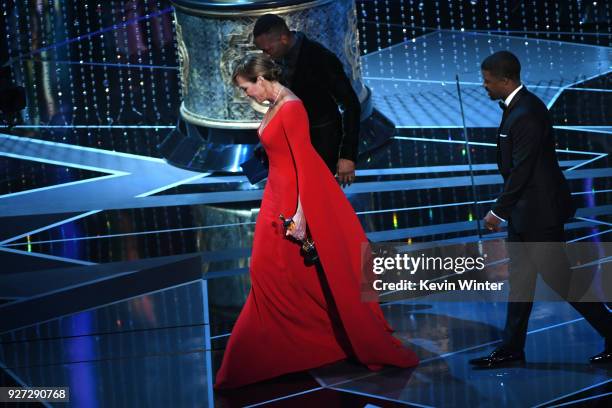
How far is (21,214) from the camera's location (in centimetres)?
670

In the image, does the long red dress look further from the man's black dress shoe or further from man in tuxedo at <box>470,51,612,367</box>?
man in tuxedo at <box>470,51,612,367</box>

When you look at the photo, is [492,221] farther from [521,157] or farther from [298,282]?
[298,282]

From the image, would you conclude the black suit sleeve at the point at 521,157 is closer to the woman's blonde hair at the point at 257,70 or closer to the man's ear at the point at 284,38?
the woman's blonde hair at the point at 257,70

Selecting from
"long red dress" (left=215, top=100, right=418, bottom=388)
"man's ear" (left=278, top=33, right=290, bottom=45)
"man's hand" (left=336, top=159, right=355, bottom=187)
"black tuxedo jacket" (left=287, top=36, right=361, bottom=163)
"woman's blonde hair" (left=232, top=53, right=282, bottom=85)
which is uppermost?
"man's ear" (left=278, top=33, right=290, bottom=45)

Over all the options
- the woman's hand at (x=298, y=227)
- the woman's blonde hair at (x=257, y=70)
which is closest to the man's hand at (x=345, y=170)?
the woman's hand at (x=298, y=227)

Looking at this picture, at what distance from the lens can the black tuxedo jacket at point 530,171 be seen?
150 inches

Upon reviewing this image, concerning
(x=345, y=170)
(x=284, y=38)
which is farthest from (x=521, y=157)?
(x=284, y=38)

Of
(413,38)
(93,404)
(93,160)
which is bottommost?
(93,404)

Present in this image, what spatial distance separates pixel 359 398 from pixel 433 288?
4.22 ft

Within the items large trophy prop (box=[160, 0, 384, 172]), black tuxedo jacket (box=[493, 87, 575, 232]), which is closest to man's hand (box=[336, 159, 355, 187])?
black tuxedo jacket (box=[493, 87, 575, 232])

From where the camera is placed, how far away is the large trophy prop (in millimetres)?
6848

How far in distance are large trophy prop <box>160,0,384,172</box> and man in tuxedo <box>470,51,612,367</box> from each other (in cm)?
301

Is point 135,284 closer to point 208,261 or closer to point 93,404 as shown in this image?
point 208,261

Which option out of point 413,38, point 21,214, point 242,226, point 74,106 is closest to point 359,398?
point 242,226
